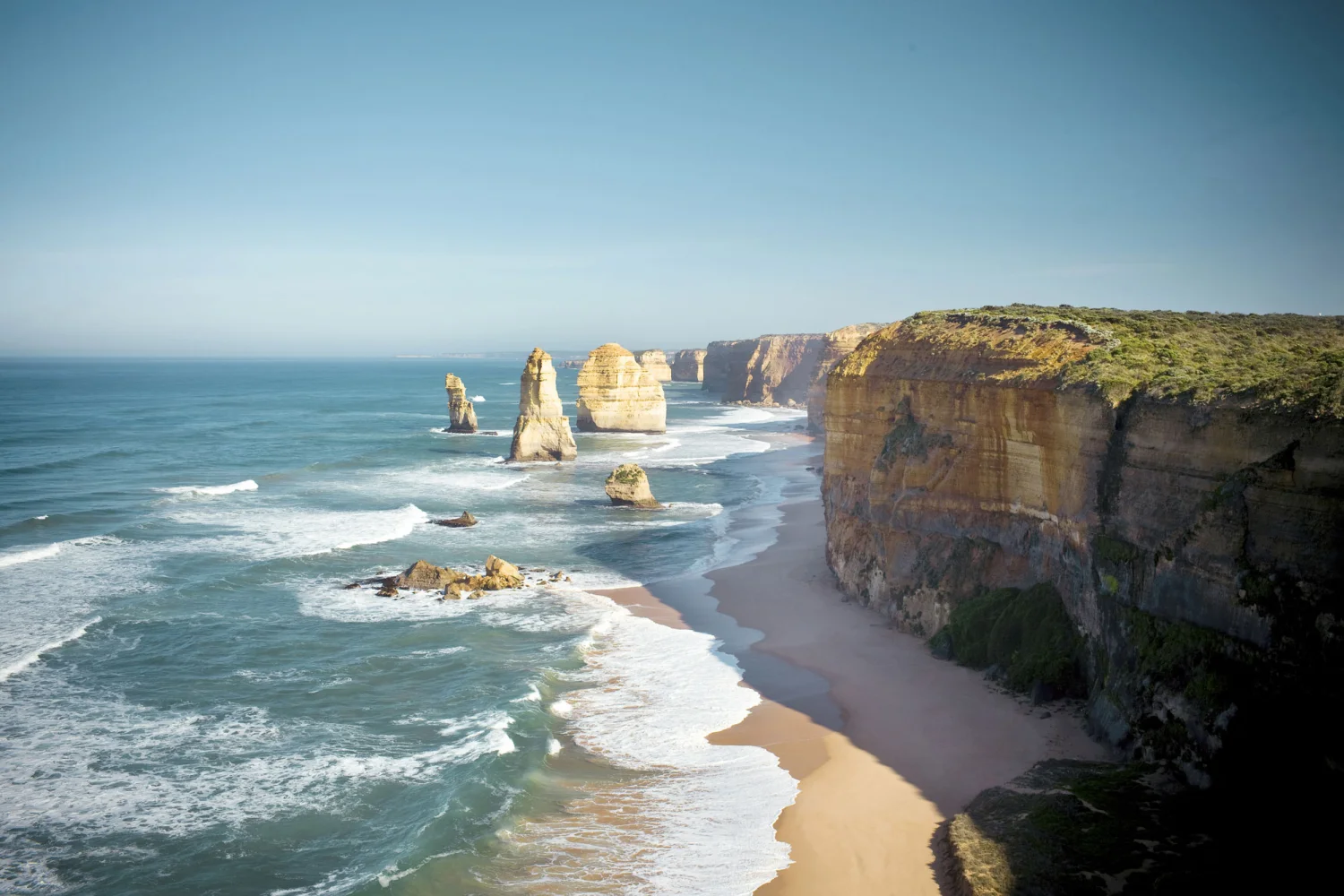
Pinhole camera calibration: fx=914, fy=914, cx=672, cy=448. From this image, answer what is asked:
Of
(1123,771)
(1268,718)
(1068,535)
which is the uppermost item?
(1068,535)

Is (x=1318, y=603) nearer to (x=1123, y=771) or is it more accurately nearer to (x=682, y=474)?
(x=1123, y=771)

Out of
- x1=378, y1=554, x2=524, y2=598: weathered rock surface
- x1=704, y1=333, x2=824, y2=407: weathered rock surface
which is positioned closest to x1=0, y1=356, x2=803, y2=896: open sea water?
x1=378, y1=554, x2=524, y2=598: weathered rock surface

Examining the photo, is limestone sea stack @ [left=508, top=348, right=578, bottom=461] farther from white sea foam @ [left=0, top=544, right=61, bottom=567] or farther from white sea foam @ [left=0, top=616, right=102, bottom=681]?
white sea foam @ [left=0, top=616, right=102, bottom=681]

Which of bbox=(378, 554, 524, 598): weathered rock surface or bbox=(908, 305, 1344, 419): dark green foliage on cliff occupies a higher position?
bbox=(908, 305, 1344, 419): dark green foliage on cliff

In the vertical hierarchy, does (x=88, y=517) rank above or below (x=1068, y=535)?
below

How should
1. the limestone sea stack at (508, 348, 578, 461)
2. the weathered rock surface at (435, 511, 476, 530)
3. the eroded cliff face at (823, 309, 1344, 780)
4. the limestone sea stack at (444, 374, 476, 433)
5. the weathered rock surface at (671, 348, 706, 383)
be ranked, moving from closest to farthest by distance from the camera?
the eroded cliff face at (823, 309, 1344, 780) → the weathered rock surface at (435, 511, 476, 530) → the limestone sea stack at (508, 348, 578, 461) → the limestone sea stack at (444, 374, 476, 433) → the weathered rock surface at (671, 348, 706, 383)

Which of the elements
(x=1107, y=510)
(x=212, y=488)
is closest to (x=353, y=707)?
(x=1107, y=510)

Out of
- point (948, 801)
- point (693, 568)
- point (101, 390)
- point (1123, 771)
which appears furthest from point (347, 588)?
point (101, 390)
